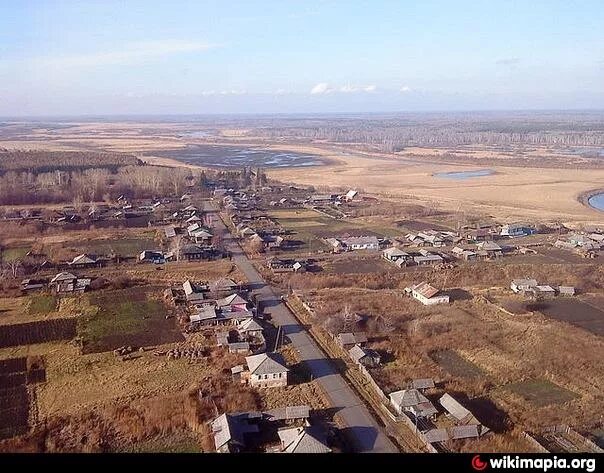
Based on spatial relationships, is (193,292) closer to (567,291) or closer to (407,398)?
(407,398)

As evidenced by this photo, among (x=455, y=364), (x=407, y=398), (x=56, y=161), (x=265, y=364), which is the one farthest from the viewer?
(x=56, y=161)

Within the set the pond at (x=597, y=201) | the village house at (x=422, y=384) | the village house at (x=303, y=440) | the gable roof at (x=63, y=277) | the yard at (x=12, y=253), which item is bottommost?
the yard at (x=12, y=253)

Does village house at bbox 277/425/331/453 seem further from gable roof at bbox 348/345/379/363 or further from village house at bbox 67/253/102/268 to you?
village house at bbox 67/253/102/268

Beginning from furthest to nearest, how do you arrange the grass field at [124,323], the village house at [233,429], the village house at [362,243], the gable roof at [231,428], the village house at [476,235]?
1. the village house at [476,235]
2. the village house at [362,243]
3. the grass field at [124,323]
4. the gable roof at [231,428]
5. the village house at [233,429]

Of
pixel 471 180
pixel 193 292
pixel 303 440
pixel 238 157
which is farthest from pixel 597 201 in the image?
pixel 238 157

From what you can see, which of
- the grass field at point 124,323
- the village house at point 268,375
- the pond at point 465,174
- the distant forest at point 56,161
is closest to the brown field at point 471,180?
the pond at point 465,174

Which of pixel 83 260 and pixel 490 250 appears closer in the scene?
pixel 83 260

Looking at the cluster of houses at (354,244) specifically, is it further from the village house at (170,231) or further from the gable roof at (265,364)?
the gable roof at (265,364)
